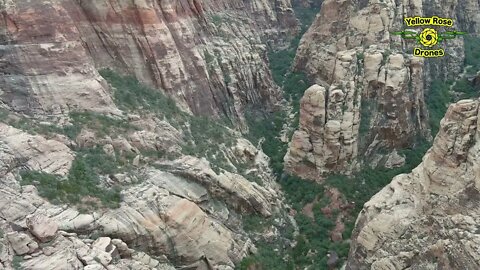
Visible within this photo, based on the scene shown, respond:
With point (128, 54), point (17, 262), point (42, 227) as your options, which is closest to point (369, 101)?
point (128, 54)

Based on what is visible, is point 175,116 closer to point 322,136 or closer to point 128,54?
point 128,54

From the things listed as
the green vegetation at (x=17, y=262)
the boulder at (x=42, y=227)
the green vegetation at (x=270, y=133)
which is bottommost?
the green vegetation at (x=270, y=133)

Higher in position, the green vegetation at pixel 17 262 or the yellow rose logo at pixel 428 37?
the yellow rose logo at pixel 428 37

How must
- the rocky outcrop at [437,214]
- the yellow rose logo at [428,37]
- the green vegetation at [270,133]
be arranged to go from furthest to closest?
the yellow rose logo at [428,37] < the green vegetation at [270,133] < the rocky outcrop at [437,214]

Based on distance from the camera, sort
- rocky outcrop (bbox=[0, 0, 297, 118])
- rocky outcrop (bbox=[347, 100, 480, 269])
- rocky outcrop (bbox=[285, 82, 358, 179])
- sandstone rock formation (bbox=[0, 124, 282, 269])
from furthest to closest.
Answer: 1. rocky outcrop (bbox=[285, 82, 358, 179])
2. rocky outcrop (bbox=[0, 0, 297, 118])
3. rocky outcrop (bbox=[347, 100, 480, 269])
4. sandstone rock formation (bbox=[0, 124, 282, 269])

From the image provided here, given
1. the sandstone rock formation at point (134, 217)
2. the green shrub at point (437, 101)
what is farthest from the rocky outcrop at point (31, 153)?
the green shrub at point (437, 101)

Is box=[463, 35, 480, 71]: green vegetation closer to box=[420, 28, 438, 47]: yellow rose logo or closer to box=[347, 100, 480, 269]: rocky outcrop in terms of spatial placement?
box=[420, 28, 438, 47]: yellow rose logo

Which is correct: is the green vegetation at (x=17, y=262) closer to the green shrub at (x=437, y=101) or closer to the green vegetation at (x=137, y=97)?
the green vegetation at (x=137, y=97)

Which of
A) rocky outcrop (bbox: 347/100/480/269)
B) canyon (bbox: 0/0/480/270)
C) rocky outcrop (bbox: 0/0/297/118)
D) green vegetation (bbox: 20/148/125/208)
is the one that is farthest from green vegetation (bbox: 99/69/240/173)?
rocky outcrop (bbox: 347/100/480/269)
